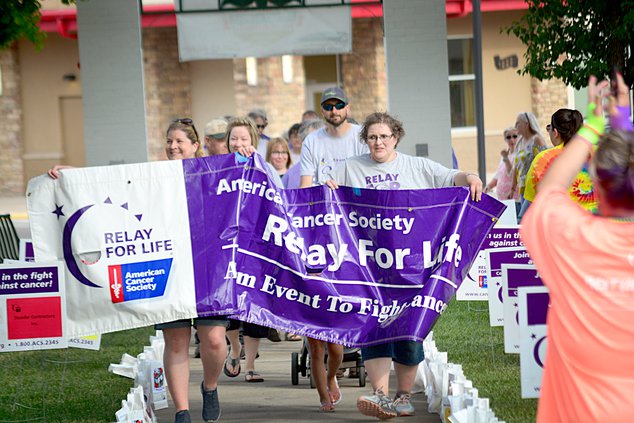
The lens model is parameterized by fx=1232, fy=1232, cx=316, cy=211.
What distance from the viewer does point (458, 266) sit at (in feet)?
25.7

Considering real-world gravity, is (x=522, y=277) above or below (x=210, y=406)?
above

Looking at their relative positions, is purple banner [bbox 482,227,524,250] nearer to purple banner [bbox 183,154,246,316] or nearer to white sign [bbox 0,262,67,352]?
purple banner [bbox 183,154,246,316]

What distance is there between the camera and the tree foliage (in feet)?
39.9

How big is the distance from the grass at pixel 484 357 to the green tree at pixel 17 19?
5.51 meters

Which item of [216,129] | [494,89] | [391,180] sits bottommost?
[391,180]

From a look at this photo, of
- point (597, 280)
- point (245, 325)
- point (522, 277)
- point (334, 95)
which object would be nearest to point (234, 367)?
point (245, 325)

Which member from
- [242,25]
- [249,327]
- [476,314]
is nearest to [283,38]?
[242,25]

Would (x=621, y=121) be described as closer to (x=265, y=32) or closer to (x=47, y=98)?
(x=265, y=32)

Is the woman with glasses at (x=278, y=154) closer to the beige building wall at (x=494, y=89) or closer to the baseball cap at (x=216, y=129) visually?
the baseball cap at (x=216, y=129)

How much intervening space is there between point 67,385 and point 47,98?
27.7 metres

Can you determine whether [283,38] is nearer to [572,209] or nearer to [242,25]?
[242,25]

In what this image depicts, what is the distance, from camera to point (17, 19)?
13117 millimetres

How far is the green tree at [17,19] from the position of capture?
13.0 meters

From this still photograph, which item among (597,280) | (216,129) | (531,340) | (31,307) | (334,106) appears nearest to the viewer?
(597,280)
